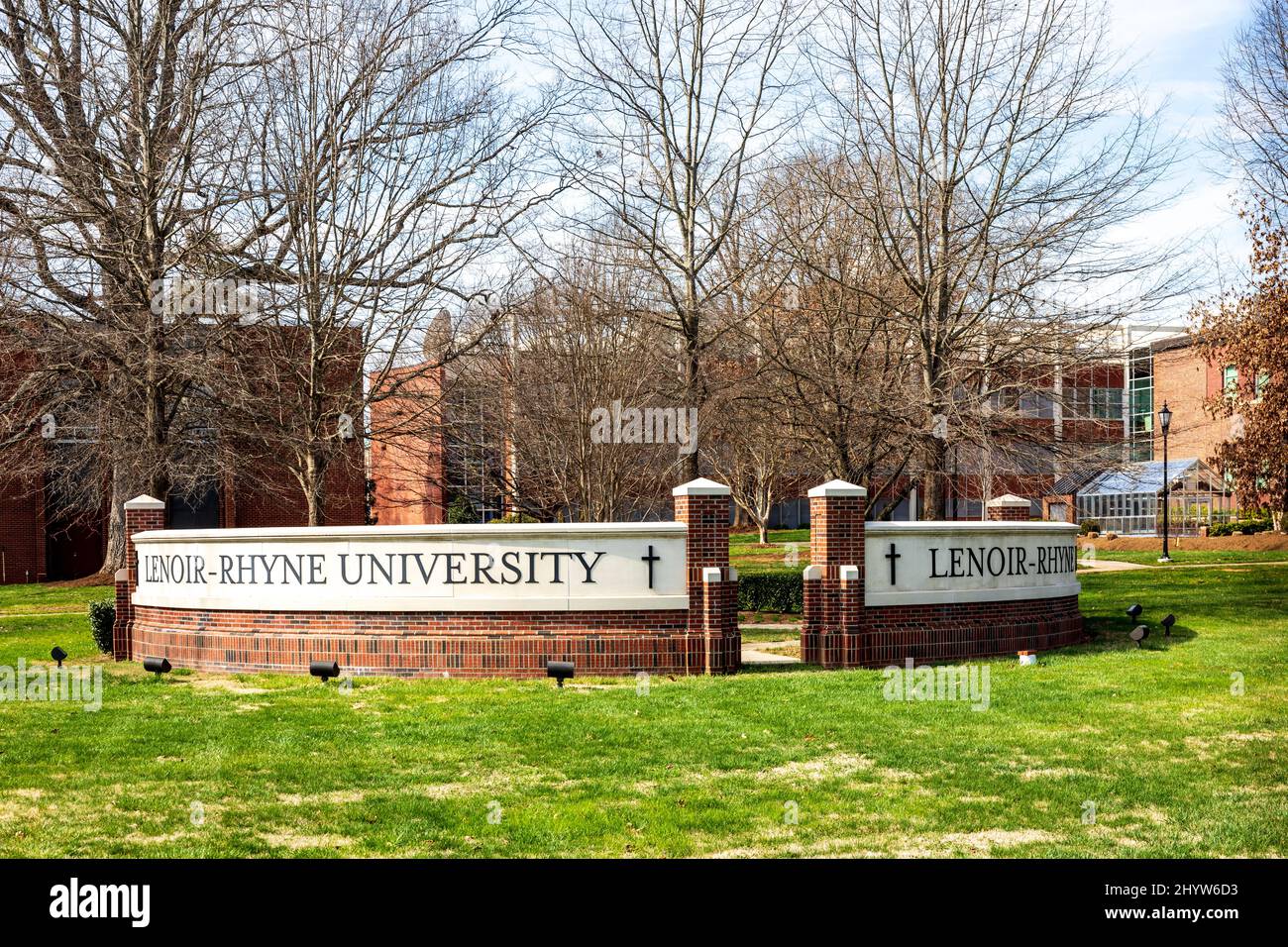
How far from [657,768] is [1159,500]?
44128 mm

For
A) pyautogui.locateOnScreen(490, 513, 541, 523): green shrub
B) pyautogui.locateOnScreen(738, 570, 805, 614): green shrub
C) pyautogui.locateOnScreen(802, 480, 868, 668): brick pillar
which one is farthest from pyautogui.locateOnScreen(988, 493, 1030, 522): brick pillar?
pyautogui.locateOnScreen(490, 513, 541, 523): green shrub

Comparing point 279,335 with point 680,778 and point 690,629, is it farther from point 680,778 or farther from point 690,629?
point 680,778

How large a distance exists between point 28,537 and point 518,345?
21889 mm

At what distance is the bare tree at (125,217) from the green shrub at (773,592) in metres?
9.87

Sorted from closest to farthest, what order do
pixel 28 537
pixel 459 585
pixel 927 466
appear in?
1. pixel 459 585
2. pixel 927 466
3. pixel 28 537

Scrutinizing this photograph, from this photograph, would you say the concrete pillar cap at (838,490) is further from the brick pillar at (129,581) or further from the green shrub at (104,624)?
the green shrub at (104,624)

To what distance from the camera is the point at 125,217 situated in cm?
1827

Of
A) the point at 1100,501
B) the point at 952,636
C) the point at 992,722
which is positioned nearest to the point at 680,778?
the point at 992,722

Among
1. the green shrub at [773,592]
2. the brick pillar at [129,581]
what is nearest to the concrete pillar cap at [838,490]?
the green shrub at [773,592]

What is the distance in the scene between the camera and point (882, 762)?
856 cm

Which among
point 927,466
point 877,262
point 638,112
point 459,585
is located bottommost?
point 459,585

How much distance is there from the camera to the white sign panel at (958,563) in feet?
45.5

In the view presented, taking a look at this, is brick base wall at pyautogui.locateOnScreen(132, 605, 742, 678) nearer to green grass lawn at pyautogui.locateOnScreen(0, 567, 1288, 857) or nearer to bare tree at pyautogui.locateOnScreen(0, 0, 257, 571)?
green grass lawn at pyautogui.locateOnScreen(0, 567, 1288, 857)

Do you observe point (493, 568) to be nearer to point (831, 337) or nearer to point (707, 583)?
point (707, 583)
